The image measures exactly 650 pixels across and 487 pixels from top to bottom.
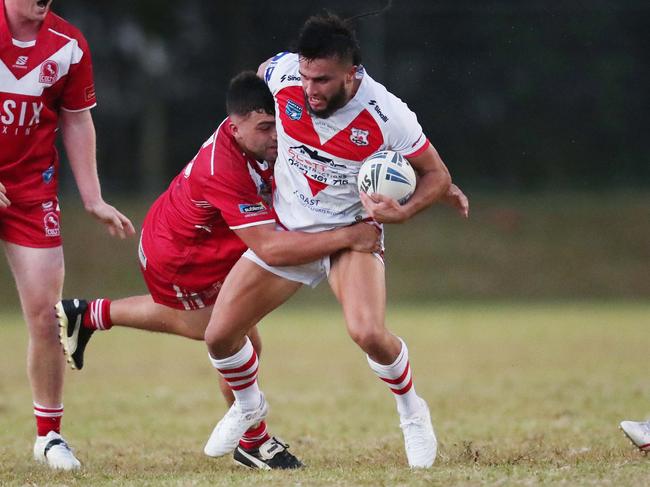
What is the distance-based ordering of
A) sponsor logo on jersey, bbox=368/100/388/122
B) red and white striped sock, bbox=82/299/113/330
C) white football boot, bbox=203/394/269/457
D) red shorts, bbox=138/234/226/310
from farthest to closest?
red and white striped sock, bbox=82/299/113/330 < red shorts, bbox=138/234/226/310 < white football boot, bbox=203/394/269/457 < sponsor logo on jersey, bbox=368/100/388/122

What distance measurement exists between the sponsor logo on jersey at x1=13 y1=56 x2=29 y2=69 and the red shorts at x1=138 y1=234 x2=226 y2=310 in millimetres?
1252

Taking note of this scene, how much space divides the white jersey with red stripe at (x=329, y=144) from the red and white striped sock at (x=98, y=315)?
1.33m

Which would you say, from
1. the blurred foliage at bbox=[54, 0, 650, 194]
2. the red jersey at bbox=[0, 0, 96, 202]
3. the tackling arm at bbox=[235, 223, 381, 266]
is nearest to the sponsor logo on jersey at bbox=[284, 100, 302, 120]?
the tackling arm at bbox=[235, 223, 381, 266]

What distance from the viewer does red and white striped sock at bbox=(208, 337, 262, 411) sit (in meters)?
6.10

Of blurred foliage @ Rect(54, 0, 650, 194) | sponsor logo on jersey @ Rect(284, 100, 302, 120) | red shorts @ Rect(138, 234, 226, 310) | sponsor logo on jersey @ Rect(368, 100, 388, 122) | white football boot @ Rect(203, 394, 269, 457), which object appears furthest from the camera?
blurred foliage @ Rect(54, 0, 650, 194)

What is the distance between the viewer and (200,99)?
21391 mm

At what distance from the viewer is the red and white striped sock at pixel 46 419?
6.30 metres

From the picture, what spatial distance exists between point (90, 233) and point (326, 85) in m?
16.3

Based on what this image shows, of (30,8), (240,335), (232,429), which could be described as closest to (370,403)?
(232,429)

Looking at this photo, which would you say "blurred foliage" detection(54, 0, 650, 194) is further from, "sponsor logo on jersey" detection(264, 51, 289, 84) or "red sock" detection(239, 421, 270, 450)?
"red sock" detection(239, 421, 270, 450)

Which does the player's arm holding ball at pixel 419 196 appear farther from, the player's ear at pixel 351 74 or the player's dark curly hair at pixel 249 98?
the player's dark curly hair at pixel 249 98

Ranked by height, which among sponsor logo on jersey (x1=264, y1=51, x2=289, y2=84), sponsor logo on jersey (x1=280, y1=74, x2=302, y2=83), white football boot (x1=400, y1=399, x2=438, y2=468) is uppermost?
sponsor logo on jersey (x1=280, y1=74, x2=302, y2=83)

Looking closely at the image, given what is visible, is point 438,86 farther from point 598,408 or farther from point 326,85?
point 326,85

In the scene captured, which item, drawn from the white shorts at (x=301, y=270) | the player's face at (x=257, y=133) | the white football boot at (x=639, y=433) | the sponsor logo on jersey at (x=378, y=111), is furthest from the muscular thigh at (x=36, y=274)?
the white football boot at (x=639, y=433)
